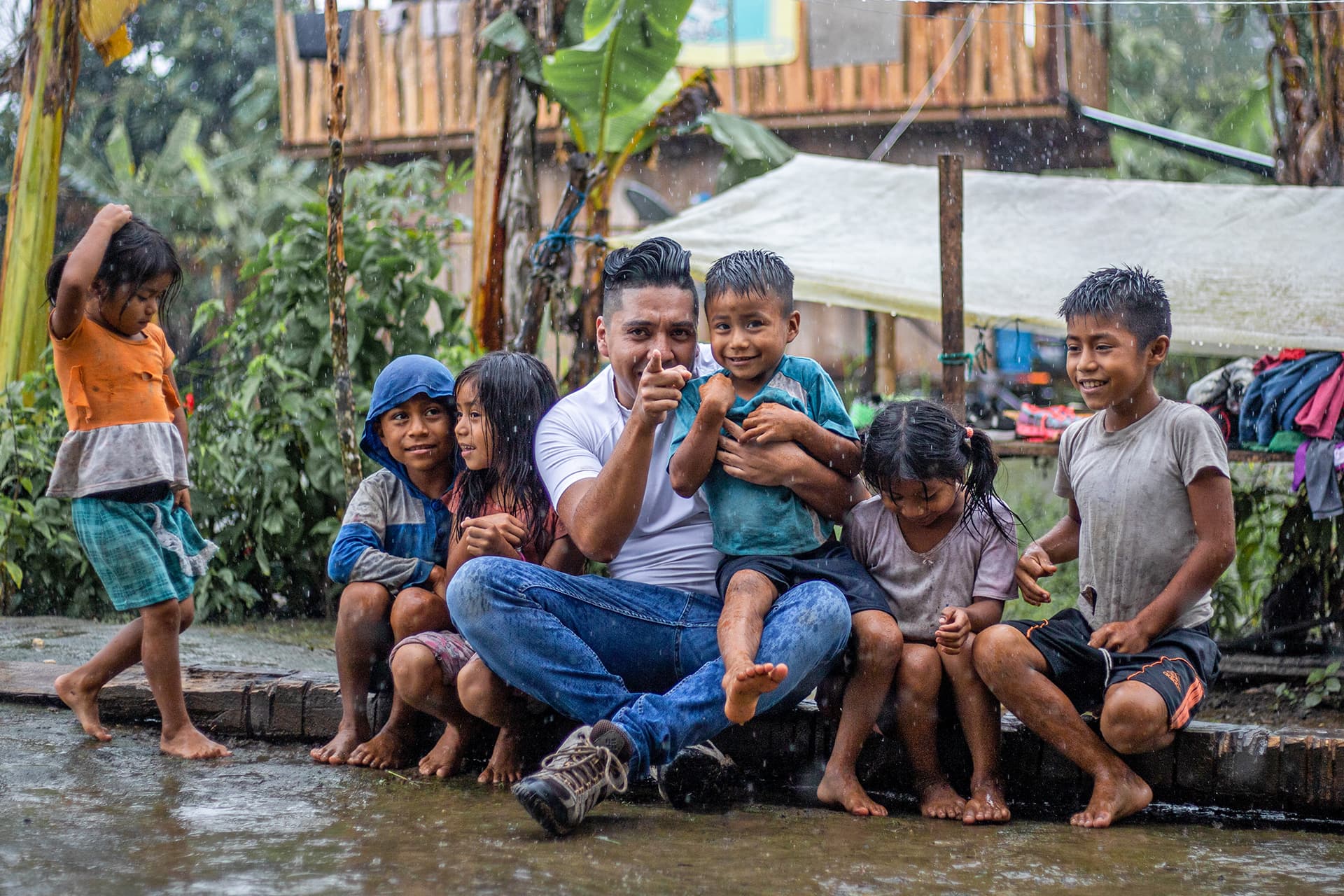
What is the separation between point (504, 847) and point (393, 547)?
1262 mm

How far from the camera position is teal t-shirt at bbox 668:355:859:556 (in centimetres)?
325

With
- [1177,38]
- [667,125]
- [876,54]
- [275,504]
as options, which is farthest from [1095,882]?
[1177,38]

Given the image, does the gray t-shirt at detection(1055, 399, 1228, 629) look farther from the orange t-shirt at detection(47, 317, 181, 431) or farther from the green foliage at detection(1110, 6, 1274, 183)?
the green foliage at detection(1110, 6, 1274, 183)

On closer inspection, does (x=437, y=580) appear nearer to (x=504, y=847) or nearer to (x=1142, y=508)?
(x=504, y=847)

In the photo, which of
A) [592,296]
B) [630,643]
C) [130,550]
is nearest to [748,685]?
[630,643]

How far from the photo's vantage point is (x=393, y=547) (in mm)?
3678

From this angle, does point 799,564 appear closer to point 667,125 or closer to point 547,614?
point 547,614

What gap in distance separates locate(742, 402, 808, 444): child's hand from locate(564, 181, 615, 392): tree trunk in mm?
3480

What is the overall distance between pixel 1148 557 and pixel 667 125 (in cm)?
512

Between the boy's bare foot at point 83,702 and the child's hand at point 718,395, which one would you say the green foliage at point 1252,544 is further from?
the boy's bare foot at point 83,702

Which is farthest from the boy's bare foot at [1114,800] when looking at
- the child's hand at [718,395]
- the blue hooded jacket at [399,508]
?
the blue hooded jacket at [399,508]

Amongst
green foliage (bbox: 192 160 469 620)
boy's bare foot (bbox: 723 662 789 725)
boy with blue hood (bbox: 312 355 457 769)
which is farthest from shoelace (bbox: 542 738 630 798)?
green foliage (bbox: 192 160 469 620)

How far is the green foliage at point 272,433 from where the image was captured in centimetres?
607

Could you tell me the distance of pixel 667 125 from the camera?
766 cm
